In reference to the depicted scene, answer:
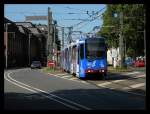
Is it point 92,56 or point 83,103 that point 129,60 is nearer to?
point 92,56

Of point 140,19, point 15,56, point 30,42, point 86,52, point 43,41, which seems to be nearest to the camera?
point 86,52

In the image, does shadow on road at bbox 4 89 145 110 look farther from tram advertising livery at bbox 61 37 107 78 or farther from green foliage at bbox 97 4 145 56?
green foliage at bbox 97 4 145 56

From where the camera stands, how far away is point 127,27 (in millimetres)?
88000

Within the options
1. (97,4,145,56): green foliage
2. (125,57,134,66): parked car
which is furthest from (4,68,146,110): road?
(125,57,134,66): parked car

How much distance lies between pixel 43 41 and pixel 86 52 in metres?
142

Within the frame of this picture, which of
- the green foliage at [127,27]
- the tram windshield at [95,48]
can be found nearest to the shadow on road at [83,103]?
the tram windshield at [95,48]

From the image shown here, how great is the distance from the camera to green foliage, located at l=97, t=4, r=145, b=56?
8806cm

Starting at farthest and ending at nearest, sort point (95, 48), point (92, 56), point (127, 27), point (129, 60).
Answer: point (129, 60) < point (127, 27) < point (92, 56) < point (95, 48)

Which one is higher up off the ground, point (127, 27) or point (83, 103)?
point (127, 27)

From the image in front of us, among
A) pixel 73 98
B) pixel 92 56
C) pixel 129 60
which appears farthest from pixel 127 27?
pixel 73 98

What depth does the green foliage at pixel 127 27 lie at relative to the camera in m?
88.1

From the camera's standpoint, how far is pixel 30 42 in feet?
509
